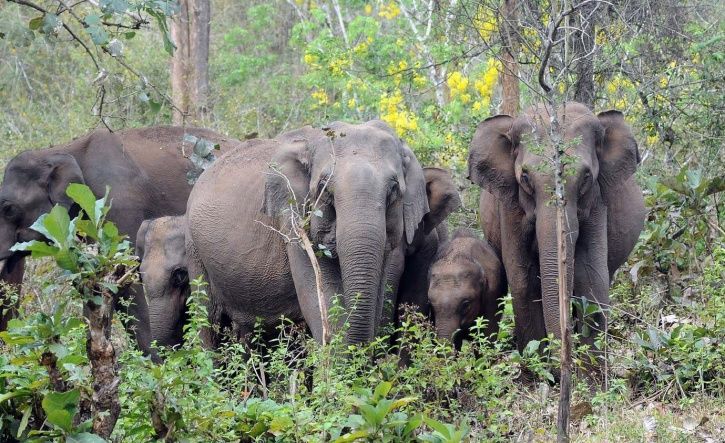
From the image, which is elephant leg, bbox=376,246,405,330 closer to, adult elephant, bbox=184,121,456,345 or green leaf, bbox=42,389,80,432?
adult elephant, bbox=184,121,456,345

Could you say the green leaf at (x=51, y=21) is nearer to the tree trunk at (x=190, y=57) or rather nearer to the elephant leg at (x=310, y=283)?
the elephant leg at (x=310, y=283)

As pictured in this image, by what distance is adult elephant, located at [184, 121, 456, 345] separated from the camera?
28.8 ft

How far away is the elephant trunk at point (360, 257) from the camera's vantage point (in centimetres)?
871

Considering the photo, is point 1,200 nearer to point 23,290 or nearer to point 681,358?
point 23,290

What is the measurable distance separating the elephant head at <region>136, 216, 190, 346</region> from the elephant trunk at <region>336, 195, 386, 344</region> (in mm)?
2653

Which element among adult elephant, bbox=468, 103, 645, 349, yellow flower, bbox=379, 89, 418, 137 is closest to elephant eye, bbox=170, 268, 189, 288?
adult elephant, bbox=468, 103, 645, 349

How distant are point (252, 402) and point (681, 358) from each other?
3016mm

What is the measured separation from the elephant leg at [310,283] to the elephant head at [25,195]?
334cm

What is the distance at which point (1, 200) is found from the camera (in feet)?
39.3

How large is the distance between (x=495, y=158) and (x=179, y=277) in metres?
2.95

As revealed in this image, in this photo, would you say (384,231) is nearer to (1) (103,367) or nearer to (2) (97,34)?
(1) (103,367)

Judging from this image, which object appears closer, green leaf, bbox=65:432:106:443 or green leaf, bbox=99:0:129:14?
green leaf, bbox=99:0:129:14

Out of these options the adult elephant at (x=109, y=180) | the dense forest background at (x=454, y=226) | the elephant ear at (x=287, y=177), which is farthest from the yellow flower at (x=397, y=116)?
the elephant ear at (x=287, y=177)

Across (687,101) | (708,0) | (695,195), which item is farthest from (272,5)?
(695,195)
